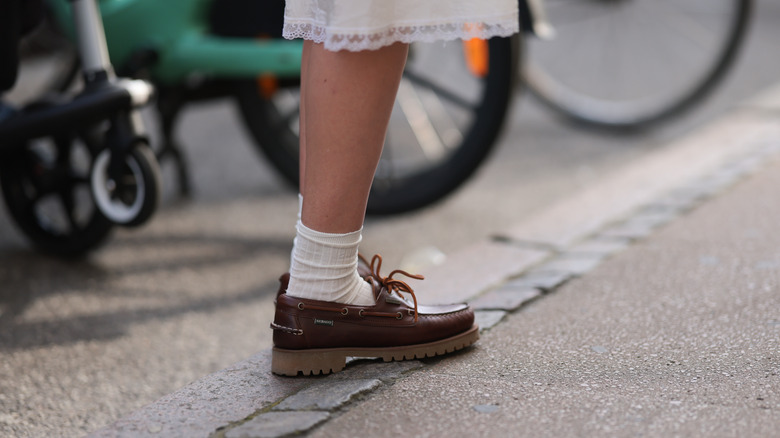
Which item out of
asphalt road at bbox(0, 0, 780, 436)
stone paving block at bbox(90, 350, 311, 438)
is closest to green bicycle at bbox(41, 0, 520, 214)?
asphalt road at bbox(0, 0, 780, 436)

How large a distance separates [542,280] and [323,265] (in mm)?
789

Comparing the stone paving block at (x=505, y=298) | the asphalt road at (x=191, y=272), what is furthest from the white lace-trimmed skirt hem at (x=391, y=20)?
the asphalt road at (x=191, y=272)

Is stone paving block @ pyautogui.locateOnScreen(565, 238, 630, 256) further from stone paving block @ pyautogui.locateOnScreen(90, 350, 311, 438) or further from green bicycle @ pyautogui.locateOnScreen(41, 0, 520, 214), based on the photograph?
stone paving block @ pyautogui.locateOnScreen(90, 350, 311, 438)

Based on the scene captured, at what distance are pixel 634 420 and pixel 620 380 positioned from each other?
17 cm

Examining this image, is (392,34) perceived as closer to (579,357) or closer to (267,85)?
(579,357)

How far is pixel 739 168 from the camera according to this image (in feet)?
10.7

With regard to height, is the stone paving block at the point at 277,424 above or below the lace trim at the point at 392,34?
below

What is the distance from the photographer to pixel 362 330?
1679mm

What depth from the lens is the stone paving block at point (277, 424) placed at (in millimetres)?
1423

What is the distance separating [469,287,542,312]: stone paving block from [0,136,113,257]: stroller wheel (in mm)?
1123

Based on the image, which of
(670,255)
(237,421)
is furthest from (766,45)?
(237,421)

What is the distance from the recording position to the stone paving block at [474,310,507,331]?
6.35 ft

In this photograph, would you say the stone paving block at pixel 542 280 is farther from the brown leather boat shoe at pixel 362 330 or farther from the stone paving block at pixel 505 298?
the brown leather boat shoe at pixel 362 330

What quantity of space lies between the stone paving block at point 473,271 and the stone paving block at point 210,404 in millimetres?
545
